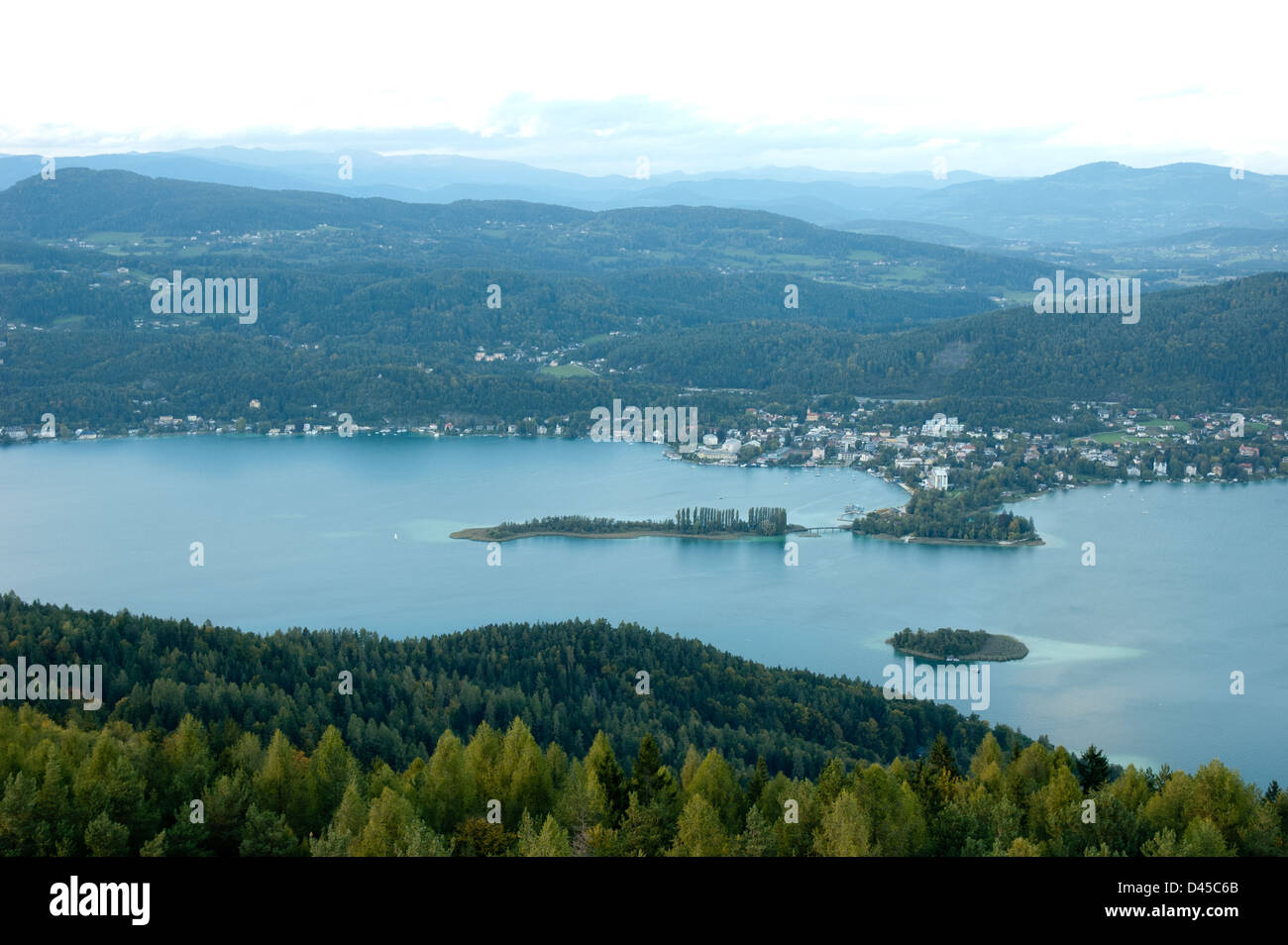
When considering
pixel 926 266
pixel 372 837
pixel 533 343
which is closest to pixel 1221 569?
pixel 372 837

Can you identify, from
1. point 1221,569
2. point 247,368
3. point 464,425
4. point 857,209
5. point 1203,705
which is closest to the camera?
point 1203,705

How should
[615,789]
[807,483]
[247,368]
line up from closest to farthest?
[615,789]
[807,483]
[247,368]

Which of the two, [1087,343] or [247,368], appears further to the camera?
[247,368]

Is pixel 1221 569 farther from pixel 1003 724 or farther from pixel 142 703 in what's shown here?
pixel 142 703
